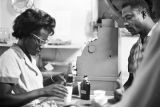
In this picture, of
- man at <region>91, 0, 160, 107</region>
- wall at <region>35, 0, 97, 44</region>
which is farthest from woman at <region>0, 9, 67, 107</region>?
wall at <region>35, 0, 97, 44</region>

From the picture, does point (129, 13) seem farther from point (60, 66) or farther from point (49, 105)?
point (60, 66)

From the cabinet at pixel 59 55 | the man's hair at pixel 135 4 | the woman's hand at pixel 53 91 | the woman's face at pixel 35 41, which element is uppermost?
the man's hair at pixel 135 4

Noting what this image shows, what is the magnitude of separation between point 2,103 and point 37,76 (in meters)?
0.46

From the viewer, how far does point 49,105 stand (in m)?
1.82

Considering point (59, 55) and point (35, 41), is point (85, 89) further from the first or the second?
point (59, 55)

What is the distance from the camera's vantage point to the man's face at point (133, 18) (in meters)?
2.08

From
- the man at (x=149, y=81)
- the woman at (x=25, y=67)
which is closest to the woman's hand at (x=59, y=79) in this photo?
the woman at (x=25, y=67)

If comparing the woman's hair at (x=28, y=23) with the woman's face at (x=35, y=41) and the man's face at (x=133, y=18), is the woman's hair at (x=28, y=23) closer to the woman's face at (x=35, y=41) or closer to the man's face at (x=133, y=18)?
the woman's face at (x=35, y=41)

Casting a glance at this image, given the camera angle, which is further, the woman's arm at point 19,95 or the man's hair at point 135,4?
the man's hair at point 135,4

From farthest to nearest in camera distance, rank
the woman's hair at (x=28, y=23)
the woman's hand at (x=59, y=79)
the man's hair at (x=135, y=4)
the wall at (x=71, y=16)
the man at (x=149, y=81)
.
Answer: the wall at (x=71, y=16) < the woman's hand at (x=59, y=79) < the woman's hair at (x=28, y=23) < the man's hair at (x=135, y=4) < the man at (x=149, y=81)

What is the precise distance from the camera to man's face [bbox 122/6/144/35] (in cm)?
208

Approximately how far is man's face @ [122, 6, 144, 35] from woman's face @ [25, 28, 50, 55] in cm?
69

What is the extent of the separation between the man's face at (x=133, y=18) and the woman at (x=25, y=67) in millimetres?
630

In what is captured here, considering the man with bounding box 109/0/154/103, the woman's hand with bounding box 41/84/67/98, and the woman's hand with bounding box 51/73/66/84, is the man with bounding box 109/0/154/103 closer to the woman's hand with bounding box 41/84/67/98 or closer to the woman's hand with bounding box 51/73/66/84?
the woman's hand with bounding box 41/84/67/98
